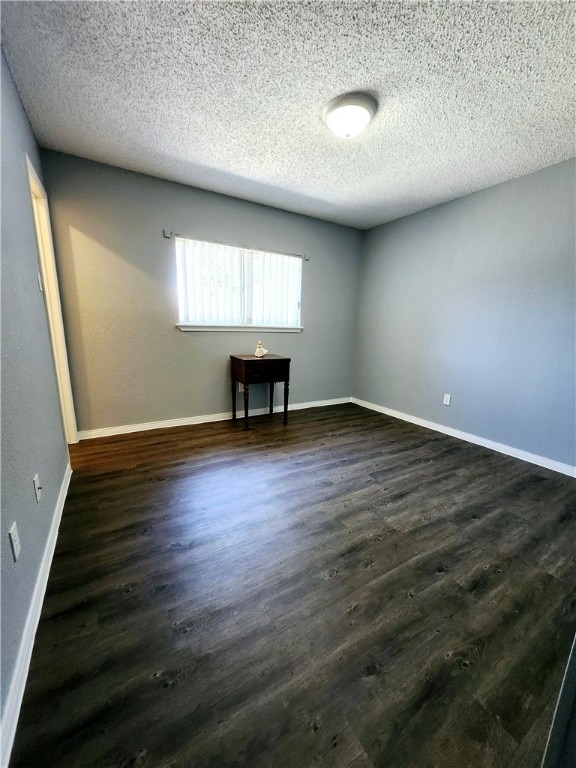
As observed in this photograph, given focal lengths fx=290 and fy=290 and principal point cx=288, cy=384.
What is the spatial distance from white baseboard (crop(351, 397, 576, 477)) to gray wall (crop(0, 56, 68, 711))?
3.51 metres

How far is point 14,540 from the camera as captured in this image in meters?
1.01

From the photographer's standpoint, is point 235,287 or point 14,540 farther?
point 235,287

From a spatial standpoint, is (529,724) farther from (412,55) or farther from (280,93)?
(280,93)

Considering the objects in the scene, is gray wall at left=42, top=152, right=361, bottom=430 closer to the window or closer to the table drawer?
the window

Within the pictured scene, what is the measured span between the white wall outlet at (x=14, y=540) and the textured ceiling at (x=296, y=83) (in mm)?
2118

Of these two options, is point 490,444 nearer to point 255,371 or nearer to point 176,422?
point 255,371

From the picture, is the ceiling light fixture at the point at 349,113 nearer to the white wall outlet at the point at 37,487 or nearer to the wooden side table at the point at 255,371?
the wooden side table at the point at 255,371

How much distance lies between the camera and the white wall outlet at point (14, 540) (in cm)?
100

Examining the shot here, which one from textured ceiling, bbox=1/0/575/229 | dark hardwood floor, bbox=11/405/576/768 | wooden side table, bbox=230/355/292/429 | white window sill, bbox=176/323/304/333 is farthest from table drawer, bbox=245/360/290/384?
textured ceiling, bbox=1/0/575/229

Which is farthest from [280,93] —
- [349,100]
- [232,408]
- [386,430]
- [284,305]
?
[386,430]

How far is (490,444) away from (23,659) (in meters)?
3.51

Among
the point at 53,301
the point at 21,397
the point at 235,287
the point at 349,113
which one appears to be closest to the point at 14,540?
the point at 21,397

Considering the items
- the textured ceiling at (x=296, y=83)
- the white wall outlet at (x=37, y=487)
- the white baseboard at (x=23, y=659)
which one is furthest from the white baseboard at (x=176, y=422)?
the textured ceiling at (x=296, y=83)

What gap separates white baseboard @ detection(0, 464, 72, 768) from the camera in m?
0.79
